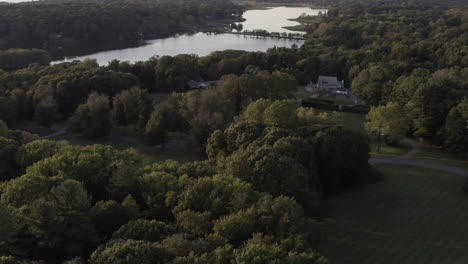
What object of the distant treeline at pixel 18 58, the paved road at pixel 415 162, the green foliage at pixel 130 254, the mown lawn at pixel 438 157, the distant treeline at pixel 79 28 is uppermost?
the distant treeline at pixel 79 28

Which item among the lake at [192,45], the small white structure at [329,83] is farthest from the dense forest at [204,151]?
the lake at [192,45]

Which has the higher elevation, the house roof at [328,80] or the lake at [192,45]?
the lake at [192,45]

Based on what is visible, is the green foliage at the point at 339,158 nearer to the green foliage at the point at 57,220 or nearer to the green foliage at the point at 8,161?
the green foliage at the point at 57,220

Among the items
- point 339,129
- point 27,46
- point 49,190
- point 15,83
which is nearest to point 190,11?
point 27,46

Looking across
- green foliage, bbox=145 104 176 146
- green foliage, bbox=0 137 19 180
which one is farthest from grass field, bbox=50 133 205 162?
green foliage, bbox=0 137 19 180

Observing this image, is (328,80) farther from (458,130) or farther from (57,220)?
(57,220)

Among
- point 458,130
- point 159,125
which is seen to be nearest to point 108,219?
point 159,125
